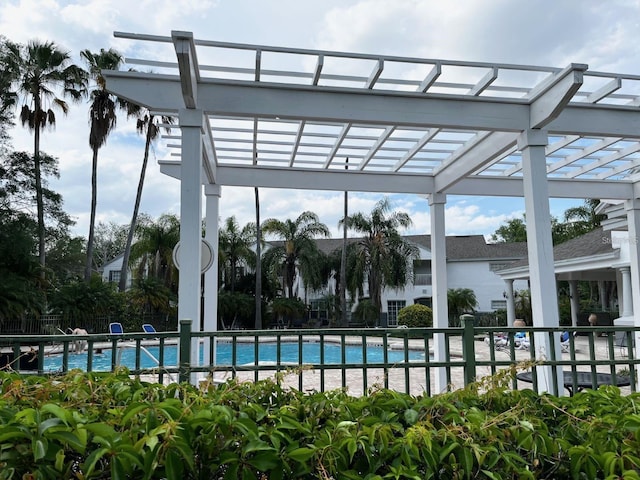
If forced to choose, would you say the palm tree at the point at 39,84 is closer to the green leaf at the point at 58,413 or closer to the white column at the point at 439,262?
the white column at the point at 439,262

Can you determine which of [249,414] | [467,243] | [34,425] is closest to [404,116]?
[249,414]

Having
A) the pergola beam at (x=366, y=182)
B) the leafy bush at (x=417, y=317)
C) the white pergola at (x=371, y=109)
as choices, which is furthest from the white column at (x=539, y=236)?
the leafy bush at (x=417, y=317)

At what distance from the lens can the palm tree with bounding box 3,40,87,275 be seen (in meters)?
18.8

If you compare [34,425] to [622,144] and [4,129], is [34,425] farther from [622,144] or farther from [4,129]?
[4,129]

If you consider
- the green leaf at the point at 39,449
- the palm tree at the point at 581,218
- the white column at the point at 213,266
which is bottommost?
the green leaf at the point at 39,449

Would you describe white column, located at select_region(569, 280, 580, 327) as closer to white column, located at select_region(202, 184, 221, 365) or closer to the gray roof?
the gray roof

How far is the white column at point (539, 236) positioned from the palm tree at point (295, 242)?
21.5 meters

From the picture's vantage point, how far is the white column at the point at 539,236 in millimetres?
5602

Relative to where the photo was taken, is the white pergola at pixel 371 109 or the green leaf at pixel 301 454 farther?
the white pergola at pixel 371 109

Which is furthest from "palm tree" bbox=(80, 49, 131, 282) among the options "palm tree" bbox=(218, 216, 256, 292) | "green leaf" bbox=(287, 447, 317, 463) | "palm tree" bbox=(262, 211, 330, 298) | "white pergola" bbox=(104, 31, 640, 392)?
"green leaf" bbox=(287, 447, 317, 463)

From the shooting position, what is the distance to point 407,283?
27891 mm

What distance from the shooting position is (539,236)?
5.75 meters

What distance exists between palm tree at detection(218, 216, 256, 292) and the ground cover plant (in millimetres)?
25687

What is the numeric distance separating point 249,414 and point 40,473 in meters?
0.59
